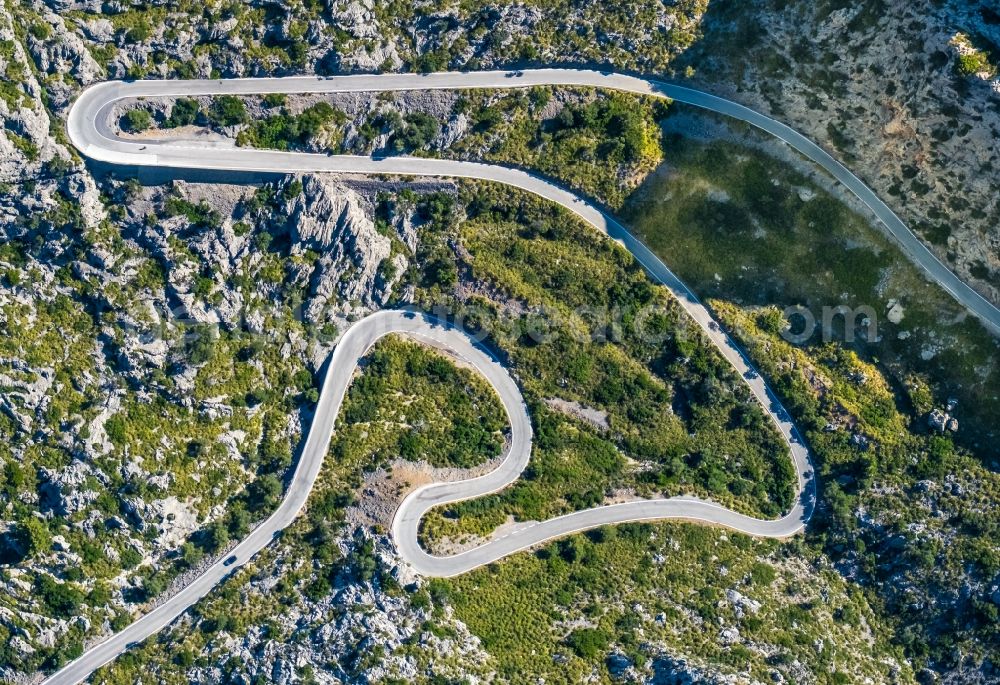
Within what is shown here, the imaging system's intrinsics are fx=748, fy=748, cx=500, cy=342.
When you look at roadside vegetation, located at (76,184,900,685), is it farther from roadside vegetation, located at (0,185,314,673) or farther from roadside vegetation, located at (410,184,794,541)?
roadside vegetation, located at (0,185,314,673)

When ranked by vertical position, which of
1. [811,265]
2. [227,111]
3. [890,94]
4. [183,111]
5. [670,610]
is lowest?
[670,610]

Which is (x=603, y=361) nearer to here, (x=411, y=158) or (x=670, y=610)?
(x=670, y=610)

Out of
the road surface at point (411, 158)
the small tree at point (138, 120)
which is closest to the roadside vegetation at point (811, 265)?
the road surface at point (411, 158)

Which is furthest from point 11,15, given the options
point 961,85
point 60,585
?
point 961,85

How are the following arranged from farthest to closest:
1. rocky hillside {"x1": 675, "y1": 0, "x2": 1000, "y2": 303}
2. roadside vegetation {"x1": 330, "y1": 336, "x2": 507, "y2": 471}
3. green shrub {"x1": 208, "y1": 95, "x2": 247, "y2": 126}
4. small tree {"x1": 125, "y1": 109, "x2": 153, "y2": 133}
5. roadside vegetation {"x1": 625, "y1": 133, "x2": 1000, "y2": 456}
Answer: roadside vegetation {"x1": 625, "y1": 133, "x2": 1000, "y2": 456}
roadside vegetation {"x1": 330, "y1": 336, "x2": 507, "y2": 471}
green shrub {"x1": 208, "y1": 95, "x2": 247, "y2": 126}
small tree {"x1": 125, "y1": 109, "x2": 153, "y2": 133}
rocky hillside {"x1": 675, "y1": 0, "x2": 1000, "y2": 303}

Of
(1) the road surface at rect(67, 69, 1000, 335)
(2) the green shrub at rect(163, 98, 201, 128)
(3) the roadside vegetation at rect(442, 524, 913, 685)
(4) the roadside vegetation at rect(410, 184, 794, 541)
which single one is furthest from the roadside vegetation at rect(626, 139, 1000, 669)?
(2) the green shrub at rect(163, 98, 201, 128)

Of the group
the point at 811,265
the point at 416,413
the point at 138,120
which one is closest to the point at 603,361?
the point at 416,413

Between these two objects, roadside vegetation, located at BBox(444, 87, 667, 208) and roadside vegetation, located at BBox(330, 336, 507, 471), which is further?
roadside vegetation, located at BBox(444, 87, 667, 208)

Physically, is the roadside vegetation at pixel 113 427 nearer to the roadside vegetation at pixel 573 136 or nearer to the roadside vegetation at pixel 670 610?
the roadside vegetation at pixel 670 610

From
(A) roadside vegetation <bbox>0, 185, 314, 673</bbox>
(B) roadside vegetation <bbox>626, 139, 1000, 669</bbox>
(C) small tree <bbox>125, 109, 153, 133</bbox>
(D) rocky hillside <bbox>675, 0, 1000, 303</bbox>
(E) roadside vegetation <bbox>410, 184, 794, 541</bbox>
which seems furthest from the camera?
(E) roadside vegetation <bbox>410, 184, 794, 541</bbox>
